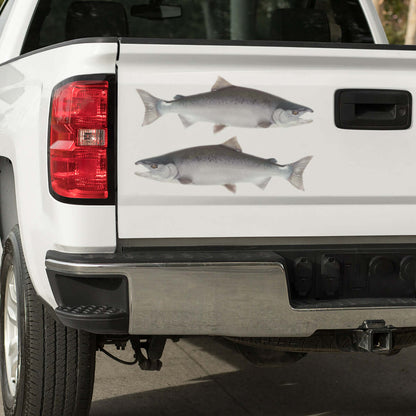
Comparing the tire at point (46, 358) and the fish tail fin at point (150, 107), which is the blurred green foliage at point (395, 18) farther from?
the fish tail fin at point (150, 107)

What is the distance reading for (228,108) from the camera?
3504 millimetres

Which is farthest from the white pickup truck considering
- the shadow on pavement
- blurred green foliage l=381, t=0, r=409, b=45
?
blurred green foliage l=381, t=0, r=409, b=45

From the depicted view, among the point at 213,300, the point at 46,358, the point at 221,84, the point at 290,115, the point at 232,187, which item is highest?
the point at 221,84

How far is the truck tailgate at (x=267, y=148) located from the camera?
3.48 meters

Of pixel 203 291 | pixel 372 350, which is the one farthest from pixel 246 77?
pixel 372 350

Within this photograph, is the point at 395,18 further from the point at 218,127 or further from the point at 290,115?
the point at 218,127

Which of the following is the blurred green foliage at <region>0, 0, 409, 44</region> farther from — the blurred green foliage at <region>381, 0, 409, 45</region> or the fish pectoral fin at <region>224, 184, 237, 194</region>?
the fish pectoral fin at <region>224, 184, 237, 194</region>

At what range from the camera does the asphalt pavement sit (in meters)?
4.74

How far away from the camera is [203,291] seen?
3453 millimetres

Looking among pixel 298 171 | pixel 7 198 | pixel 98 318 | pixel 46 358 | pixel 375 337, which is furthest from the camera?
pixel 7 198

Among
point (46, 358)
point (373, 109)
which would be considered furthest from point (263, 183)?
point (46, 358)

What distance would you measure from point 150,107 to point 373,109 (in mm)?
801

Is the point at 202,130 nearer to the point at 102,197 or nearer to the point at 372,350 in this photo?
the point at 102,197

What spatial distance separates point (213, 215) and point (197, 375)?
1.92m
